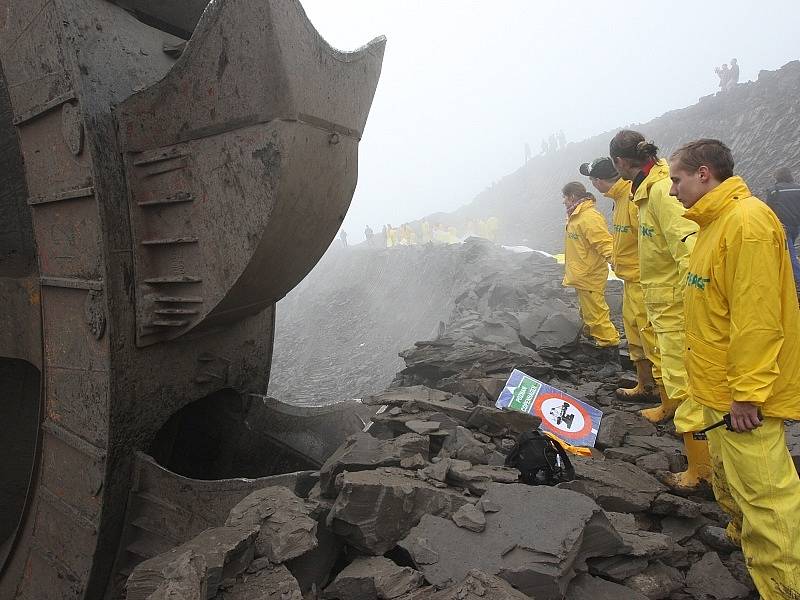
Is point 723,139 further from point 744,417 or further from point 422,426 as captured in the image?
point 744,417

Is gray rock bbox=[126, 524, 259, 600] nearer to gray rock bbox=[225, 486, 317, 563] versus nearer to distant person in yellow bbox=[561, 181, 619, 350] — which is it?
gray rock bbox=[225, 486, 317, 563]

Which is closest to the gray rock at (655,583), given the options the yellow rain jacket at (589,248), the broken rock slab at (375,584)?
the broken rock slab at (375,584)

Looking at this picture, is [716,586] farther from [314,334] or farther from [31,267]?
[314,334]

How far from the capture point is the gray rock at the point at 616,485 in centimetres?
288

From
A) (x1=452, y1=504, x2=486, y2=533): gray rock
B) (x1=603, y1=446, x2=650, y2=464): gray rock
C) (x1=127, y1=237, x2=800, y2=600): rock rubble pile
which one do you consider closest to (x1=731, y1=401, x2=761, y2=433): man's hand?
(x1=127, y1=237, x2=800, y2=600): rock rubble pile

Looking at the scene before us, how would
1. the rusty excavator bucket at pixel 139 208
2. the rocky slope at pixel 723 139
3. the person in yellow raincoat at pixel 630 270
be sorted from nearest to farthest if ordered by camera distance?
1. the rusty excavator bucket at pixel 139 208
2. the person in yellow raincoat at pixel 630 270
3. the rocky slope at pixel 723 139

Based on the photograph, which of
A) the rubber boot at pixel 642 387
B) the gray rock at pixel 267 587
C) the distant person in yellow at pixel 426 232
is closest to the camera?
the gray rock at pixel 267 587

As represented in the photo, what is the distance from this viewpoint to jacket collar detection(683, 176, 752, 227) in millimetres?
2178

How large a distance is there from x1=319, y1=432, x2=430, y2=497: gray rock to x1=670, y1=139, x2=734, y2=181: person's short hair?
2.21 m

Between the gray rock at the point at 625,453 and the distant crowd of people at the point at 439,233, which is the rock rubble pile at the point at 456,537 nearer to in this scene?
the gray rock at the point at 625,453

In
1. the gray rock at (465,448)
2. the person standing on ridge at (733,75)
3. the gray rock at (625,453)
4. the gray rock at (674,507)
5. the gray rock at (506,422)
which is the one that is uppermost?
the person standing on ridge at (733,75)

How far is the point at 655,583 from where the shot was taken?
229cm

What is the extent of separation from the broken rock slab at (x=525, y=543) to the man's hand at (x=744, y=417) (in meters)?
0.71

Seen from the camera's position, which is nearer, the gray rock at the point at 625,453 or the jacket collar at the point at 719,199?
the jacket collar at the point at 719,199
